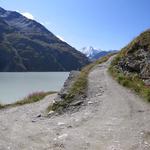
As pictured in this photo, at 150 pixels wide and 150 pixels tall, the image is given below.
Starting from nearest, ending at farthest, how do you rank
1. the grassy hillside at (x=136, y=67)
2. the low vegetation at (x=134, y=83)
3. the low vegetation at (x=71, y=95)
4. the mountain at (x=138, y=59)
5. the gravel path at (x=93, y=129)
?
the gravel path at (x=93, y=129), the low vegetation at (x=134, y=83), the low vegetation at (x=71, y=95), the grassy hillside at (x=136, y=67), the mountain at (x=138, y=59)

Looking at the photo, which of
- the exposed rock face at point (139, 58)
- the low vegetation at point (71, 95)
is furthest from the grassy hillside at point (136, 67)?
the low vegetation at point (71, 95)

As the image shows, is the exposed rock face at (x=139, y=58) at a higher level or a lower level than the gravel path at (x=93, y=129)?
higher

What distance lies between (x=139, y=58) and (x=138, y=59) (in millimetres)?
166

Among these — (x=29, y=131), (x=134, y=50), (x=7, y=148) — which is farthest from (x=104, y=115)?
(x=134, y=50)

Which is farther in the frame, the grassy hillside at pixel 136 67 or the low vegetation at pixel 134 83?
the grassy hillside at pixel 136 67

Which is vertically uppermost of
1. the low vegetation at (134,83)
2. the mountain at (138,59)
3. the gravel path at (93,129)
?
the mountain at (138,59)

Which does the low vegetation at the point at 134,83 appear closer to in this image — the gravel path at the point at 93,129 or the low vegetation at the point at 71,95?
the gravel path at the point at 93,129

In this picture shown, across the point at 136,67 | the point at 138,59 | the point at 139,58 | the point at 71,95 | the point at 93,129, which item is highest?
the point at 139,58

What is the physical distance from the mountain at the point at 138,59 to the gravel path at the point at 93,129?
9.31 metres

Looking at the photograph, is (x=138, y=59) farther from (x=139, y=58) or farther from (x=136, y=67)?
(x=136, y=67)

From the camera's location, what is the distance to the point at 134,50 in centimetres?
4384

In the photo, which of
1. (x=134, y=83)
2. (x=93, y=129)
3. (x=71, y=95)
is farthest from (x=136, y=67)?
(x=93, y=129)

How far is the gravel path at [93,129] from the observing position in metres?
15.6

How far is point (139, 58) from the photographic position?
4138cm
